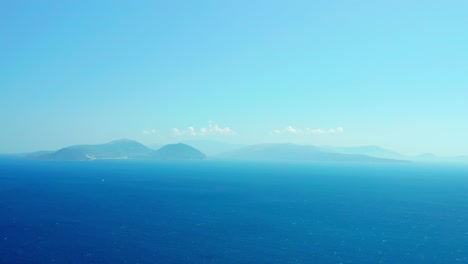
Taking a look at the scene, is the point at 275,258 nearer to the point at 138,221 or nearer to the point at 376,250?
the point at 376,250

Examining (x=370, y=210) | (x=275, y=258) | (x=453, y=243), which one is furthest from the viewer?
(x=370, y=210)

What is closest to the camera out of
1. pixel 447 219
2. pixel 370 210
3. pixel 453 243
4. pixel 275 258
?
pixel 275 258

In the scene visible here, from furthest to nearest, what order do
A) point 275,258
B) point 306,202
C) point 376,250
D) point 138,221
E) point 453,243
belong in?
point 306,202, point 138,221, point 453,243, point 376,250, point 275,258

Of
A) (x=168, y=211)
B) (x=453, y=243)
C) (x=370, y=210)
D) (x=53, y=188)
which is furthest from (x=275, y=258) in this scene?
(x=53, y=188)

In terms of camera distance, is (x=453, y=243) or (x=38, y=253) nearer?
(x=38, y=253)

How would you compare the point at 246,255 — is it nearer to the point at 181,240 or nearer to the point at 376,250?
the point at 181,240

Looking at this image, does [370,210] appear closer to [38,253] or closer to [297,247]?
[297,247]

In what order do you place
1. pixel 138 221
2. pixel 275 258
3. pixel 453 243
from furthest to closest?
pixel 138 221 → pixel 453 243 → pixel 275 258

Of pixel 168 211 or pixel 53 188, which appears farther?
pixel 53 188

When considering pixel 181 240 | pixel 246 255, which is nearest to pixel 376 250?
pixel 246 255
